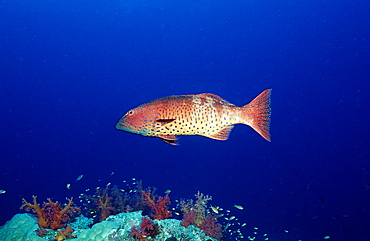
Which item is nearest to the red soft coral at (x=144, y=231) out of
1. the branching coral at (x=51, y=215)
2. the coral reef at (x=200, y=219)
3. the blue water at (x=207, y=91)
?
the coral reef at (x=200, y=219)

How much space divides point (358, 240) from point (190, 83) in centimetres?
5419

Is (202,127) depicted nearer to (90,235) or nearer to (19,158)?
(90,235)

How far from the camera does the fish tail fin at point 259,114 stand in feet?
10.4

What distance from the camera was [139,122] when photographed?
113 inches

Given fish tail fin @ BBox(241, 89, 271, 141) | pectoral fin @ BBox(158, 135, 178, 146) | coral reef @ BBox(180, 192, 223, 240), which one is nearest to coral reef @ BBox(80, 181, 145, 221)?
coral reef @ BBox(180, 192, 223, 240)

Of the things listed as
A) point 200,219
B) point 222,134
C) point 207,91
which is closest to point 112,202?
point 200,219

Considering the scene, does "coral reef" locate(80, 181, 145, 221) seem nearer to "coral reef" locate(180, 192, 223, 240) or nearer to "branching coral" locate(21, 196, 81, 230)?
"branching coral" locate(21, 196, 81, 230)

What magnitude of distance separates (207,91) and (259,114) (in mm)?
59556

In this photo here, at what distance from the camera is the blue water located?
40.8 m

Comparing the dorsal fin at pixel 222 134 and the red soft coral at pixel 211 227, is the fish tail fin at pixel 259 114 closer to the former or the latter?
the dorsal fin at pixel 222 134

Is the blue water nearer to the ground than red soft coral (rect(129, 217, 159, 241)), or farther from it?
farther from it

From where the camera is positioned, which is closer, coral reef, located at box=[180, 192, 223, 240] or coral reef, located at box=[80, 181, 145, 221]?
coral reef, located at box=[180, 192, 223, 240]

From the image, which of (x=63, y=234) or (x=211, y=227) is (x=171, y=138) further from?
(x=211, y=227)

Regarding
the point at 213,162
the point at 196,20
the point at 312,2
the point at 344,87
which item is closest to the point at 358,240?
the point at 213,162
